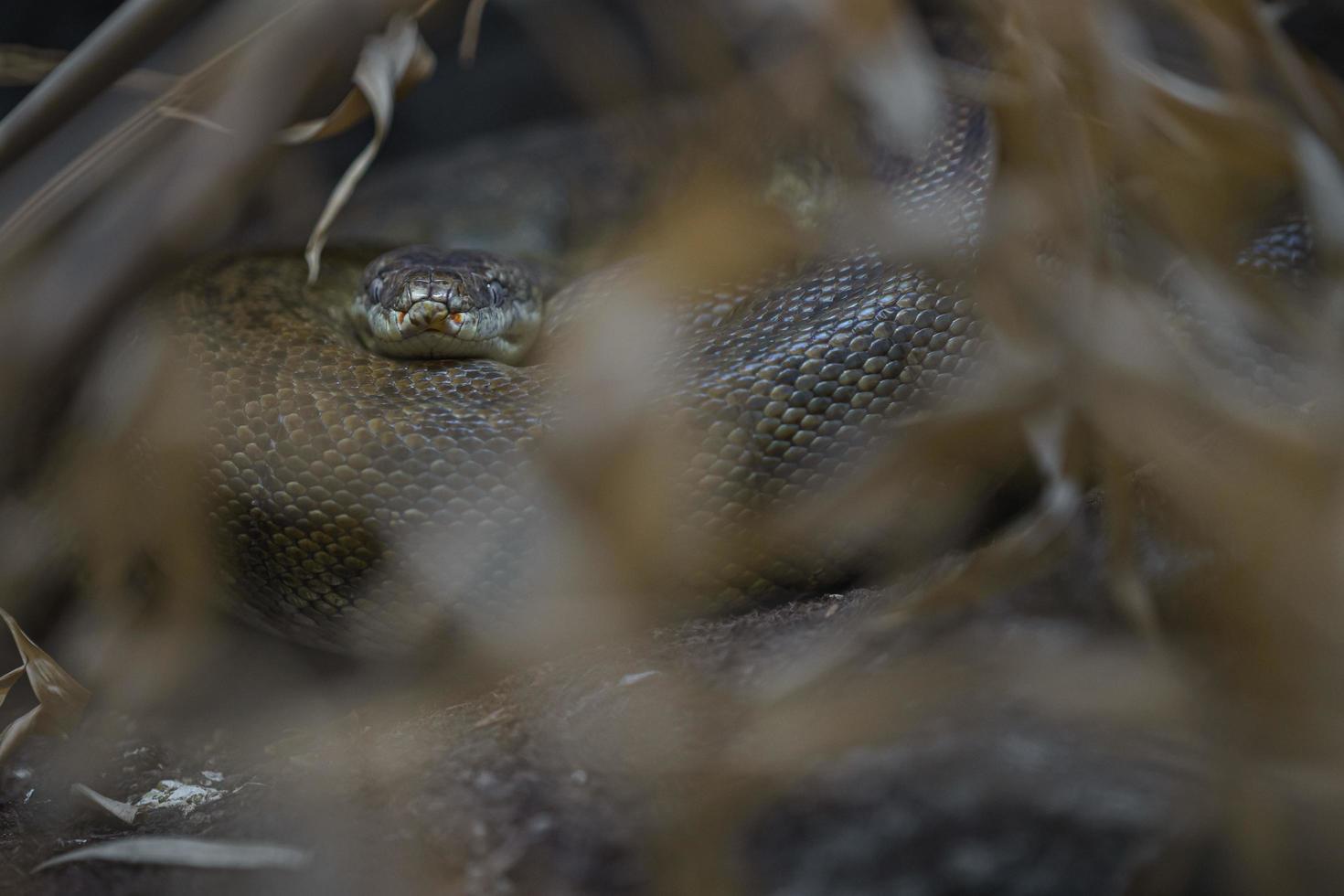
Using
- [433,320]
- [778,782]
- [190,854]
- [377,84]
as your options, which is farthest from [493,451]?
[778,782]

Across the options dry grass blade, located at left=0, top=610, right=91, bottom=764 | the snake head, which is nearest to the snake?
the snake head

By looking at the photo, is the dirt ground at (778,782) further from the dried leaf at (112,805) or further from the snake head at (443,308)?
the snake head at (443,308)

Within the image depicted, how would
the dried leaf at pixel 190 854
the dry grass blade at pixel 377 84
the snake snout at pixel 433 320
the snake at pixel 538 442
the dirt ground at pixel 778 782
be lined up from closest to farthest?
the dirt ground at pixel 778 782
the dried leaf at pixel 190 854
the dry grass blade at pixel 377 84
the snake at pixel 538 442
the snake snout at pixel 433 320

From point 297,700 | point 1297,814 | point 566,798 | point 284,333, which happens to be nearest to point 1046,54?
point 1297,814

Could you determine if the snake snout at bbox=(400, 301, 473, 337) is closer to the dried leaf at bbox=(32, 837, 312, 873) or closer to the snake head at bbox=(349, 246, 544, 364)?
the snake head at bbox=(349, 246, 544, 364)

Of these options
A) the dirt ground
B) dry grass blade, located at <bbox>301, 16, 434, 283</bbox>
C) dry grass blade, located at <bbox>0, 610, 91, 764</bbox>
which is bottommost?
the dirt ground

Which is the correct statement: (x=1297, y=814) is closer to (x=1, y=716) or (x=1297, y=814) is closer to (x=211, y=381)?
(x=211, y=381)

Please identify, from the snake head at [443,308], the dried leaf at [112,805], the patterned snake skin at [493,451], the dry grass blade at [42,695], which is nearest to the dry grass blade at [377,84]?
the patterned snake skin at [493,451]
